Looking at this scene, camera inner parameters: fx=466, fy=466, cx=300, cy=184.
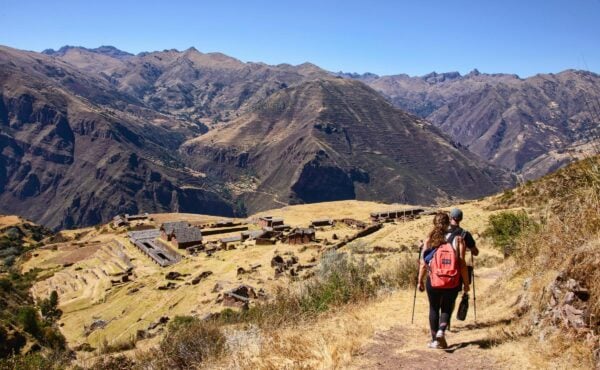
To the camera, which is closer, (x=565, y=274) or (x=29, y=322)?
(x=565, y=274)

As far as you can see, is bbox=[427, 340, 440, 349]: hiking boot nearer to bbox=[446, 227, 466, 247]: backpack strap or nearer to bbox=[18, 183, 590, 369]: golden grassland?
bbox=[18, 183, 590, 369]: golden grassland

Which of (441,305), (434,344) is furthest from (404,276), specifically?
(434,344)

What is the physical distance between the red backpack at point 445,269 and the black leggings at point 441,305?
→ 0.12 meters

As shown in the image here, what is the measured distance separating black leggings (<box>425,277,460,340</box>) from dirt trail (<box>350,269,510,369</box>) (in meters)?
0.43

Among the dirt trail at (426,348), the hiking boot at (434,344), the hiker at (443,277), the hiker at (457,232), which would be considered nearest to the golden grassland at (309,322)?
the dirt trail at (426,348)

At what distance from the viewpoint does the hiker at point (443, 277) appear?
8.29 m

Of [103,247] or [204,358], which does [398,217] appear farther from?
[204,358]

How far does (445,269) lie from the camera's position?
8.32 metres

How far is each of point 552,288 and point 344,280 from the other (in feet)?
23.7

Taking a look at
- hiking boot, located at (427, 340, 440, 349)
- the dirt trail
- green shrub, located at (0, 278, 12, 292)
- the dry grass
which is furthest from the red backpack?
green shrub, located at (0, 278, 12, 292)

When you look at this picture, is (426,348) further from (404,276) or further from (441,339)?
(404,276)

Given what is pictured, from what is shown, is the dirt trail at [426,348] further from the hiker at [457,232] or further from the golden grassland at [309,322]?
the hiker at [457,232]

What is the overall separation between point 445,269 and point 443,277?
150mm

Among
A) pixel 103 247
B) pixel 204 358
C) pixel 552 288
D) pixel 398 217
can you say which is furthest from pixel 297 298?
pixel 103 247
